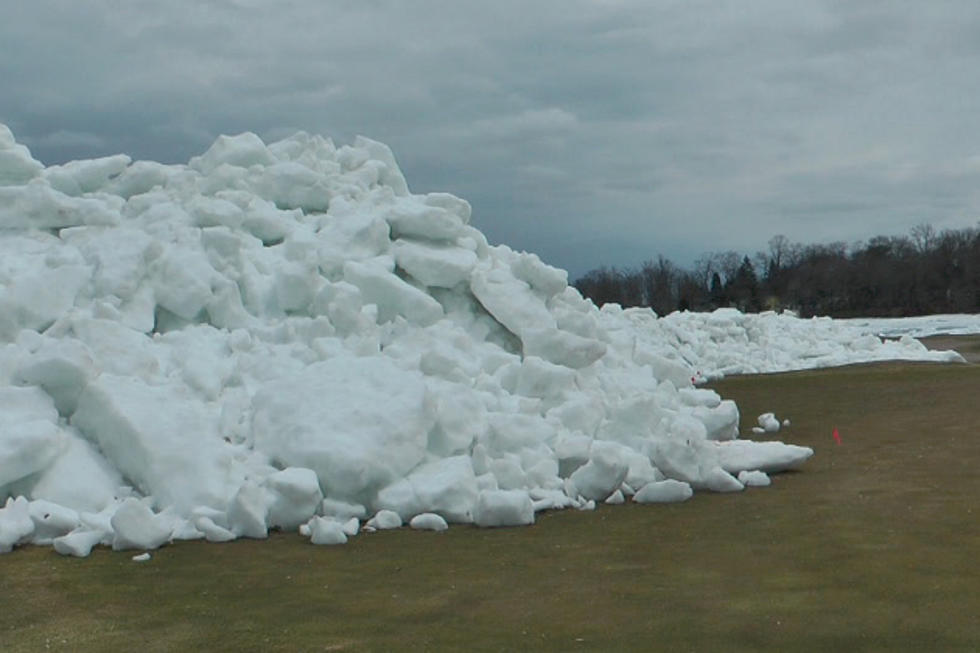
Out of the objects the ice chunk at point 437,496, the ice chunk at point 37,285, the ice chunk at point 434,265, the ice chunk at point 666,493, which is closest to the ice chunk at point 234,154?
the ice chunk at point 37,285

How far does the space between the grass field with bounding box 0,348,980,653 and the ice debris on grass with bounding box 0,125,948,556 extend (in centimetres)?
51

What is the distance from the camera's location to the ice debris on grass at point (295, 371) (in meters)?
8.84

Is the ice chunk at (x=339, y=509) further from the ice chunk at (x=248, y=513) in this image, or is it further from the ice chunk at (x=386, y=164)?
the ice chunk at (x=386, y=164)

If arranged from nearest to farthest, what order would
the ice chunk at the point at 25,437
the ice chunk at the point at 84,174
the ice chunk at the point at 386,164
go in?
the ice chunk at the point at 25,437
the ice chunk at the point at 84,174
the ice chunk at the point at 386,164

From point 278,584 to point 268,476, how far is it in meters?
2.18

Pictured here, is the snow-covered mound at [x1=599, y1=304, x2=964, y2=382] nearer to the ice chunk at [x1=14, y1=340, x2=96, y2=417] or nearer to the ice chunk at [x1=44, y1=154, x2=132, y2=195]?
the ice chunk at [x1=44, y1=154, x2=132, y2=195]

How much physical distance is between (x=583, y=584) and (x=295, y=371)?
4.73 metres

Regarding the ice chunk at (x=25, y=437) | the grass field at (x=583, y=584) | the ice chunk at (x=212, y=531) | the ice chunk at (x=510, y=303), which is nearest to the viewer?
the grass field at (x=583, y=584)

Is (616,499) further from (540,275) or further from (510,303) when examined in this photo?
(540,275)

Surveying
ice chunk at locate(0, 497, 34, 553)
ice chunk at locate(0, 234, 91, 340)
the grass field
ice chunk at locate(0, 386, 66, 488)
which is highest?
ice chunk at locate(0, 234, 91, 340)

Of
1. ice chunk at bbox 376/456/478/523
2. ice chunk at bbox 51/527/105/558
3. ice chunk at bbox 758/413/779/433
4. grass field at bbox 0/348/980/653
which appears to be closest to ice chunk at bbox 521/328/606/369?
ice chunk at bbox 758/413/779/433

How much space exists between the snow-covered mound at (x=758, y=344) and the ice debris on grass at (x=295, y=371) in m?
11.2

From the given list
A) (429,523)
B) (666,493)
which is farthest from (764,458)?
(429,523)

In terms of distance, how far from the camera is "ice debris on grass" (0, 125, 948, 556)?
884 centimetres
